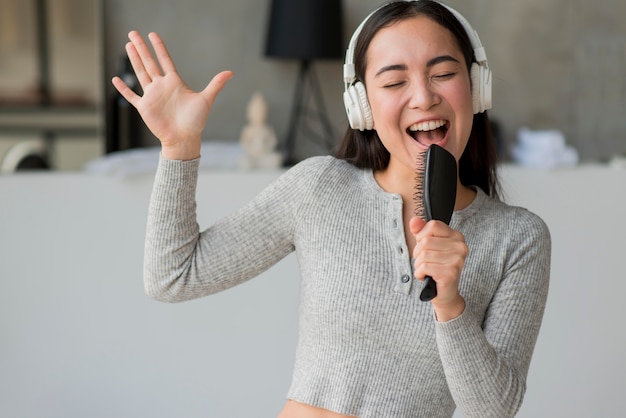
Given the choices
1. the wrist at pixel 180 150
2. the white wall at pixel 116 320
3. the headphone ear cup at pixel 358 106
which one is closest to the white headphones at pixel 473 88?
the headphone ear cup at pixel 358 106

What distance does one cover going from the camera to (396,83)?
117 cm

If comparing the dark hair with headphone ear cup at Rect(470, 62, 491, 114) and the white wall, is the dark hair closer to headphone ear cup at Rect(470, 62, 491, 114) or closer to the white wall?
headphone ear cup at Rect(470, 62, 491, 114)

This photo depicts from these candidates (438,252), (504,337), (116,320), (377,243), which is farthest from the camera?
(116,320)

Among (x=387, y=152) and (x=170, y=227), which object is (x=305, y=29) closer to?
(x=387, y=152)

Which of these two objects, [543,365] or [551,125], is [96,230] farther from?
[551,125]

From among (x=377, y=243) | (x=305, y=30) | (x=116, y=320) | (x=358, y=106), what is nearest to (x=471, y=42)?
(x=358, y=106)

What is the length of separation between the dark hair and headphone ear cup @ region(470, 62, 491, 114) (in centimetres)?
1

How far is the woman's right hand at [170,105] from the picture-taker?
1153mm

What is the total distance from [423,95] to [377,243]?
0.21 m

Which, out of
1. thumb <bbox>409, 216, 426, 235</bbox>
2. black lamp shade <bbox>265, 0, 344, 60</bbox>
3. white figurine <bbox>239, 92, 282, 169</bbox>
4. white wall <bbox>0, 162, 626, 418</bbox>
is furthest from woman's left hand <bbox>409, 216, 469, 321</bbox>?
black lamp shade <bbox>265, 0, 344, 60</bbox>

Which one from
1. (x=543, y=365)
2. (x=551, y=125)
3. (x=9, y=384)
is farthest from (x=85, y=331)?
(x=551, y=125)

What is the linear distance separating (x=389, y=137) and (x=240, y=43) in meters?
2.44

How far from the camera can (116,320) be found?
7.91 ft

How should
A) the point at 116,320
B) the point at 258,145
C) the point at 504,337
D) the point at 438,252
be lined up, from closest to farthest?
the point at 438,252 → the point at 504,337 → the point at 116,320 → the point at 258,145
